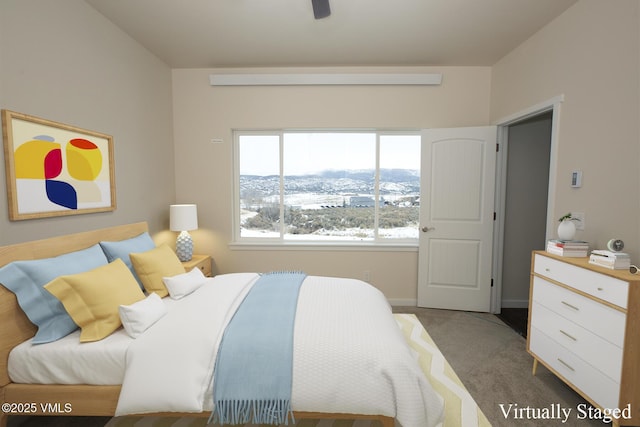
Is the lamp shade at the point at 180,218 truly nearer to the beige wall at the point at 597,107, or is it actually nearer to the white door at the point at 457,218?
the white door at the point at 457,218

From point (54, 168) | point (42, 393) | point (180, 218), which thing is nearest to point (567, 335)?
point (42, 393)

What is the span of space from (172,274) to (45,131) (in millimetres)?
1240

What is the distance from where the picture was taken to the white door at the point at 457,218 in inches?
122

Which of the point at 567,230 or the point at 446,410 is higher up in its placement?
the point at 567,230

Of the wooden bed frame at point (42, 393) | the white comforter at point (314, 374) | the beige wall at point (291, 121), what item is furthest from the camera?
the beige wall at point (291, 121)

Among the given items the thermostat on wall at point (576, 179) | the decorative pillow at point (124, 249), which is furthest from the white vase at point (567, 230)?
the decorative pillow at point (124, 249)

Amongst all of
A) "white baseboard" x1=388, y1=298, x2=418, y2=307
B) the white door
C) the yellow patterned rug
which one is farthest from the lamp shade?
the white door

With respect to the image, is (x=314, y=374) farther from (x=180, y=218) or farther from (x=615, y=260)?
(x=180, y=218)

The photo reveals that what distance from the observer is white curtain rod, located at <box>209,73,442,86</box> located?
315 cm

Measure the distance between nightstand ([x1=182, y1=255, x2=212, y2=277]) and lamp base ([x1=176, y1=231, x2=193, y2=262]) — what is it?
69 mm

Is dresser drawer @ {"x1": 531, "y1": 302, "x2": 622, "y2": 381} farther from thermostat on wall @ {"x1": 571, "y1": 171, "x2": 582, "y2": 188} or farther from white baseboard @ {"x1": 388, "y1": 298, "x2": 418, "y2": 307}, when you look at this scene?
white baseboard @ {"x1": 388, "y1": 298, "x2": 418, "y2": 307}

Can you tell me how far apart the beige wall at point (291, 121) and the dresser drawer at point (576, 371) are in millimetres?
1446

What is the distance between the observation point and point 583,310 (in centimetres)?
169

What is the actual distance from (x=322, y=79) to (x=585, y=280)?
2903 millimetres
